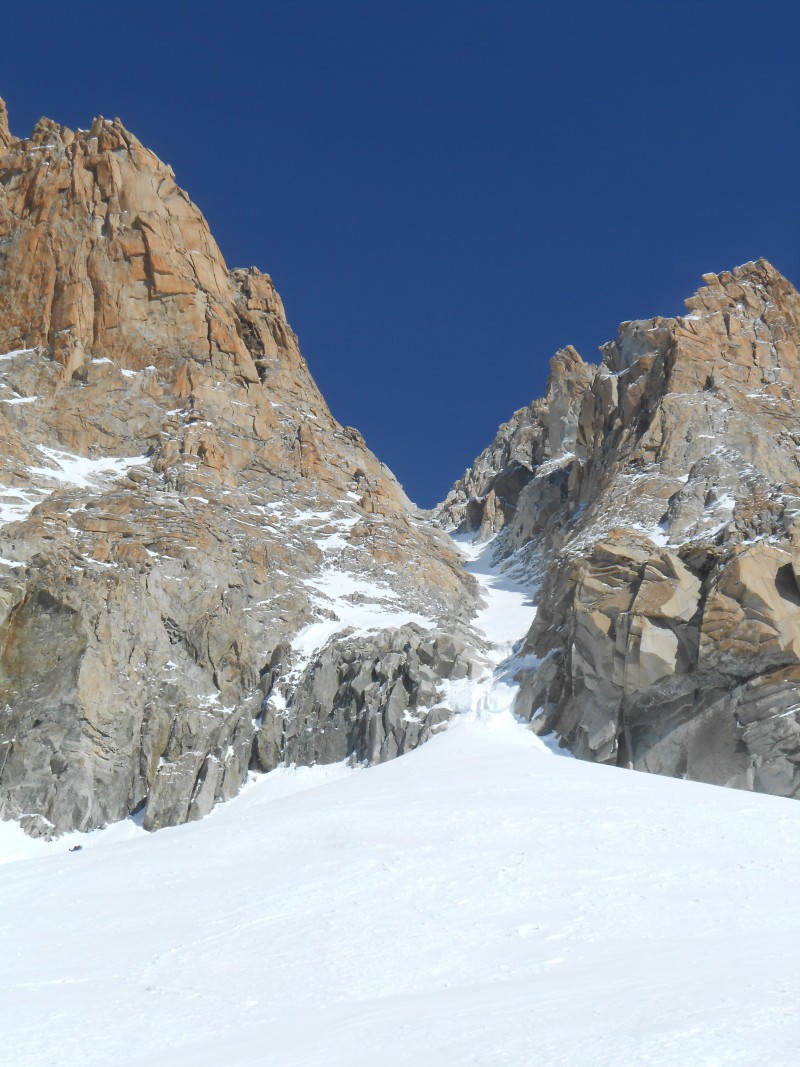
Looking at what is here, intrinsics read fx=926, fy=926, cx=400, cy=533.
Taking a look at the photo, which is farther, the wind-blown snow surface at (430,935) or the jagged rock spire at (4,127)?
the jagged rock spire at (4,127)

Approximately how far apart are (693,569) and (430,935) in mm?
22291

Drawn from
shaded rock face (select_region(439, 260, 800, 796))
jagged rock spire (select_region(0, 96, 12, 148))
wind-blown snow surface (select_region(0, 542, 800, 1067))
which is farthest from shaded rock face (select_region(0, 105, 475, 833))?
wind-blown snow surface (select_region(0, 542, 800, 1067))

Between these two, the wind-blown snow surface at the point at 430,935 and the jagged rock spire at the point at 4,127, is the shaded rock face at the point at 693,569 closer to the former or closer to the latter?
the wind-blown snow surface at the point at 430,935

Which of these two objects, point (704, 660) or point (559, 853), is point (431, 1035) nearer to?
point (559, 853)

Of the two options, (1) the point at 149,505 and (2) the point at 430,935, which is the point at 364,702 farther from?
(2) the point at 430,935

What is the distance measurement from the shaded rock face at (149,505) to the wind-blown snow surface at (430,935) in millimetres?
12373

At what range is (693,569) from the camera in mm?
32719

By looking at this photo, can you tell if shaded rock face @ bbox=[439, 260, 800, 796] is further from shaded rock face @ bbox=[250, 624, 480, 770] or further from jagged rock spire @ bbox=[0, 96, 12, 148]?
jagged rock spire @ bbox=[0, 96, 12, 148]

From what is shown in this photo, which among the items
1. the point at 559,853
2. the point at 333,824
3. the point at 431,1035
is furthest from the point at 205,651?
the point at 431,1035

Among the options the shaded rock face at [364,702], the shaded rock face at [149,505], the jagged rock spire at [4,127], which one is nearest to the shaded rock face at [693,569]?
the shaded rock face at [364,702]

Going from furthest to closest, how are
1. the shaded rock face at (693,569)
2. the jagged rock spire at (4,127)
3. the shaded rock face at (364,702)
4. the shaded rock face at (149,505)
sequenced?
1. the jagged rock spire at (4,127)
2. the shaded rock face at (149,505)
3. the shaded rock face at (364,702)
4. the shaded rock face at (693,569)

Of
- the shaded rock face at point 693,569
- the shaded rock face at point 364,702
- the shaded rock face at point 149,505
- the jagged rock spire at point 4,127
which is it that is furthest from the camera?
the jagged rock spire at point 4,127

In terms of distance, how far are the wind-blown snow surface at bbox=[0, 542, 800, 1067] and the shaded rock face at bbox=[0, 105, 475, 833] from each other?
12373 mm

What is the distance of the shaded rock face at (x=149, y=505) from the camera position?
35.3m
